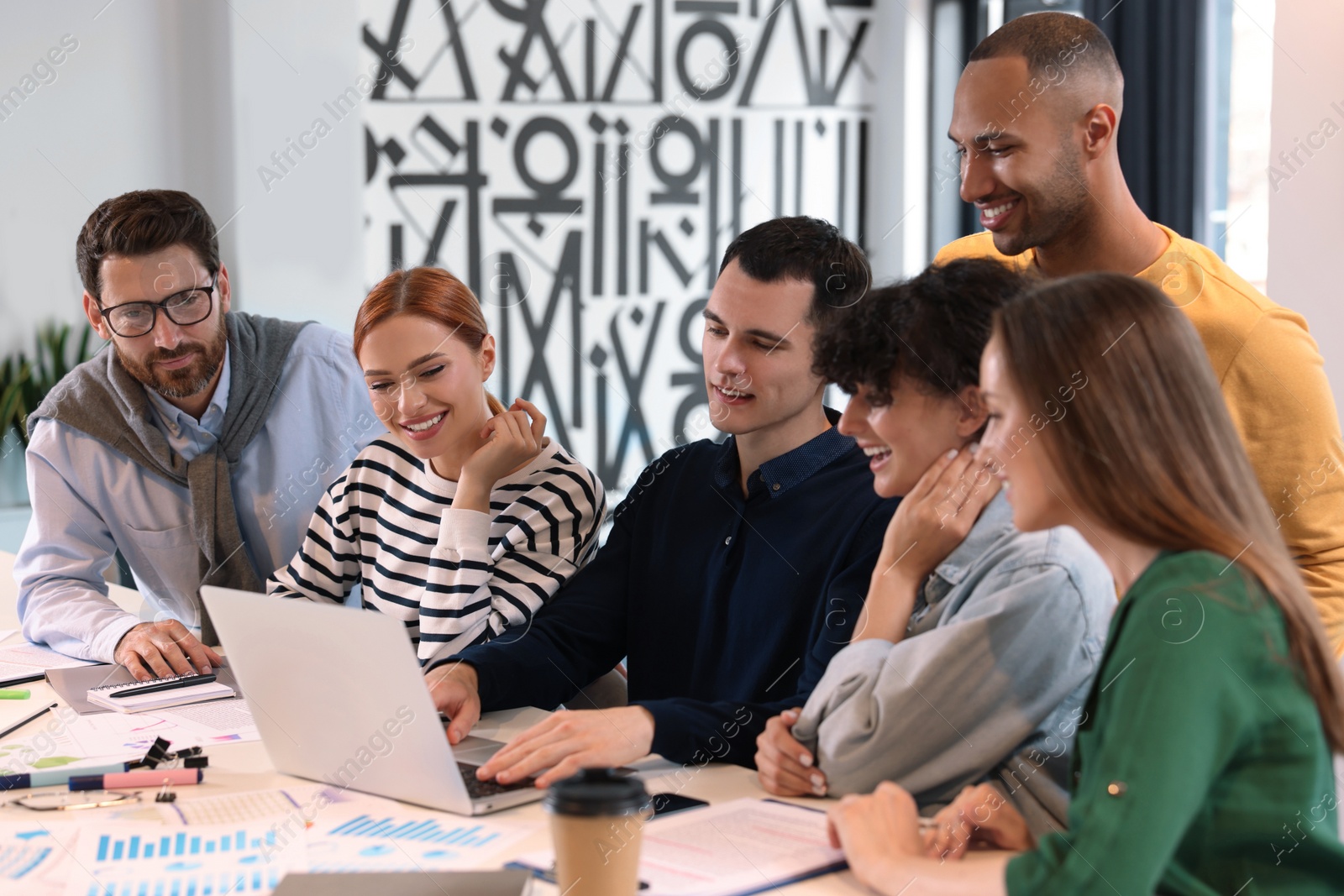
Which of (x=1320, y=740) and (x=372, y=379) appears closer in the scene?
(x=1320, y=740)

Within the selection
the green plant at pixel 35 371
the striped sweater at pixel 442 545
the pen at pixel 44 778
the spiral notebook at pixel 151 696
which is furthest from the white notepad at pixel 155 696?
the green plant at pixel 35 371

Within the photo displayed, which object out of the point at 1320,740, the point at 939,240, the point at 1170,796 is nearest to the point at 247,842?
the point at 1170,796

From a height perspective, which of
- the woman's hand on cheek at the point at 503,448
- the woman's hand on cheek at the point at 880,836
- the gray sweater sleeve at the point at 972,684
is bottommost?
the woman's hand on cheek at the point at 880,836

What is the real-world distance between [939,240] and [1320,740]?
4393 mm

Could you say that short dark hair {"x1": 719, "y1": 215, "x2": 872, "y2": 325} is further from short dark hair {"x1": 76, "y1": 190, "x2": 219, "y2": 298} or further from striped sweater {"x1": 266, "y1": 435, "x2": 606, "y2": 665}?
short dark hair {"x1": 76, "y1": 190, "x2": 219, "y2": 298}

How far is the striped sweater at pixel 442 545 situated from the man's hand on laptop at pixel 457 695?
0.19 meters

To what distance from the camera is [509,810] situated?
4.67 feet

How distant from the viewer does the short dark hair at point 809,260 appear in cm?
191

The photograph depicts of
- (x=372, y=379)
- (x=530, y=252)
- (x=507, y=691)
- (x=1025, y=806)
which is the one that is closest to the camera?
(x=1025, y=806)

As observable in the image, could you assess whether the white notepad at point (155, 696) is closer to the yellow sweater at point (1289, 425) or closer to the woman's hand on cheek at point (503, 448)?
the woman's hand on cheek at point (503, 448)

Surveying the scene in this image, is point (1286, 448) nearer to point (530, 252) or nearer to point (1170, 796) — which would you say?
point (1170, 796)

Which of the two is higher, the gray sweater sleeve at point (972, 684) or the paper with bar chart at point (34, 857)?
the gray sweater sleeve at point (972, 684)

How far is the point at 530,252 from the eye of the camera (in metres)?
4.67

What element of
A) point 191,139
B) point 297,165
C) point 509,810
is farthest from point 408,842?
point 191,139
